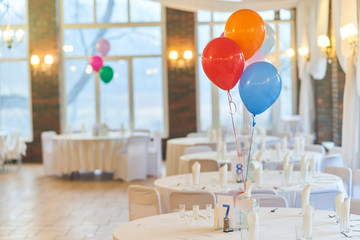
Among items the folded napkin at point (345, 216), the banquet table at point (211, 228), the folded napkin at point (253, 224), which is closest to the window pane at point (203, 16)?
Answer: the banquet table at point (211, 228)

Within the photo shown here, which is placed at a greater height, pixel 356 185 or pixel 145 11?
pixel 145 11

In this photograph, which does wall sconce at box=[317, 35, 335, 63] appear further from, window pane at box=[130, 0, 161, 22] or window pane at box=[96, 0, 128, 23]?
window pane at box=[96, 0, 128, 23]

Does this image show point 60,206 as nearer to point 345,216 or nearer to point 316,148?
point 316,148

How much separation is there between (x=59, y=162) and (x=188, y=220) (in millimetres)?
7019

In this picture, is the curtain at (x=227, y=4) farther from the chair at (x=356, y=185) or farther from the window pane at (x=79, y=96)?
the chair at (x=356, y=185)

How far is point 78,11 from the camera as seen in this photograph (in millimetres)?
13930

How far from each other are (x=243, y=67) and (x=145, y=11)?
31.5ft

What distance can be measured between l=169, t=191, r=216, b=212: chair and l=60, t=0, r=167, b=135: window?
8.62 m

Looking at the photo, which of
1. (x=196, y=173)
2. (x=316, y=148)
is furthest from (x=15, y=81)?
(x=196, y=173)

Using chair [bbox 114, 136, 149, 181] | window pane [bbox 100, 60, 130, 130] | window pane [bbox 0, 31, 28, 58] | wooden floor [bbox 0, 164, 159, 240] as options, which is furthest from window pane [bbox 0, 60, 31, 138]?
chair [bbox 114, 136, 149, 181]

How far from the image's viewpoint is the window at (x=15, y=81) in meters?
13.8

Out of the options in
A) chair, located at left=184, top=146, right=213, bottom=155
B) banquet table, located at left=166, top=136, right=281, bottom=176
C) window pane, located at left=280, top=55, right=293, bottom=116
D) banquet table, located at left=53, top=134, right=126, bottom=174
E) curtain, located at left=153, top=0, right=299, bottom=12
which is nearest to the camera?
chair, located at left=184, top=146, right=213, bottom=155

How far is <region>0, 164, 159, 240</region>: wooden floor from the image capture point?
7.14 m

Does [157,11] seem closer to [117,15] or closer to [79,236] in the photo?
[117,15]
